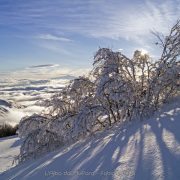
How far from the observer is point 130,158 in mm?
5574

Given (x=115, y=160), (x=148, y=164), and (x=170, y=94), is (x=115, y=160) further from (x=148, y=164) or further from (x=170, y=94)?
(x=170, y=94)

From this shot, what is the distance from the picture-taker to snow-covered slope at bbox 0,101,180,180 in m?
4.91

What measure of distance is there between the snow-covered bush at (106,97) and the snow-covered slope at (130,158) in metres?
2.92

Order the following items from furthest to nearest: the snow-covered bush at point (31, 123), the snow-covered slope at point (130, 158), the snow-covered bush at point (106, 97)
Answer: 1. the snow-covered bush at point (31, 123)
2. the snow-covered bush at point (106, 97)
3. the snow-covered slope at point (130, 158)

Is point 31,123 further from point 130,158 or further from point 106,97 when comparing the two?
point 130,158

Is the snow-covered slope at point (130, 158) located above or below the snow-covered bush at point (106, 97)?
below

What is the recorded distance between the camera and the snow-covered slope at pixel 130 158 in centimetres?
491

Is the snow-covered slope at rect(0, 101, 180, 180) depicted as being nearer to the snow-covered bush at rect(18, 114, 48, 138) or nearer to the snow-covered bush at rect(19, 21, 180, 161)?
the snow-covered bush at rect(19, 21, 180, 161)

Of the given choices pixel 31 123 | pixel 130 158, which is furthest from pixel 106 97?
pixel 130 158

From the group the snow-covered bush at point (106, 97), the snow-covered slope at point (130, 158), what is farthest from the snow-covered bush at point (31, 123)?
the snow-covered slope at point (130, 158)

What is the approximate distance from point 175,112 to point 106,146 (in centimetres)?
248

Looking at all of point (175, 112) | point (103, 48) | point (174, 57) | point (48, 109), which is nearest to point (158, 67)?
point (174, 57)

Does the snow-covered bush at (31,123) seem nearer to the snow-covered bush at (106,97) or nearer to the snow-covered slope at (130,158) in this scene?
the snow-covered bush at (106,97)

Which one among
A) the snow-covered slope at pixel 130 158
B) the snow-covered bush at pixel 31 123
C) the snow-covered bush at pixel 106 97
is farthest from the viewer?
the snow-covered bush at pixel 31 123
